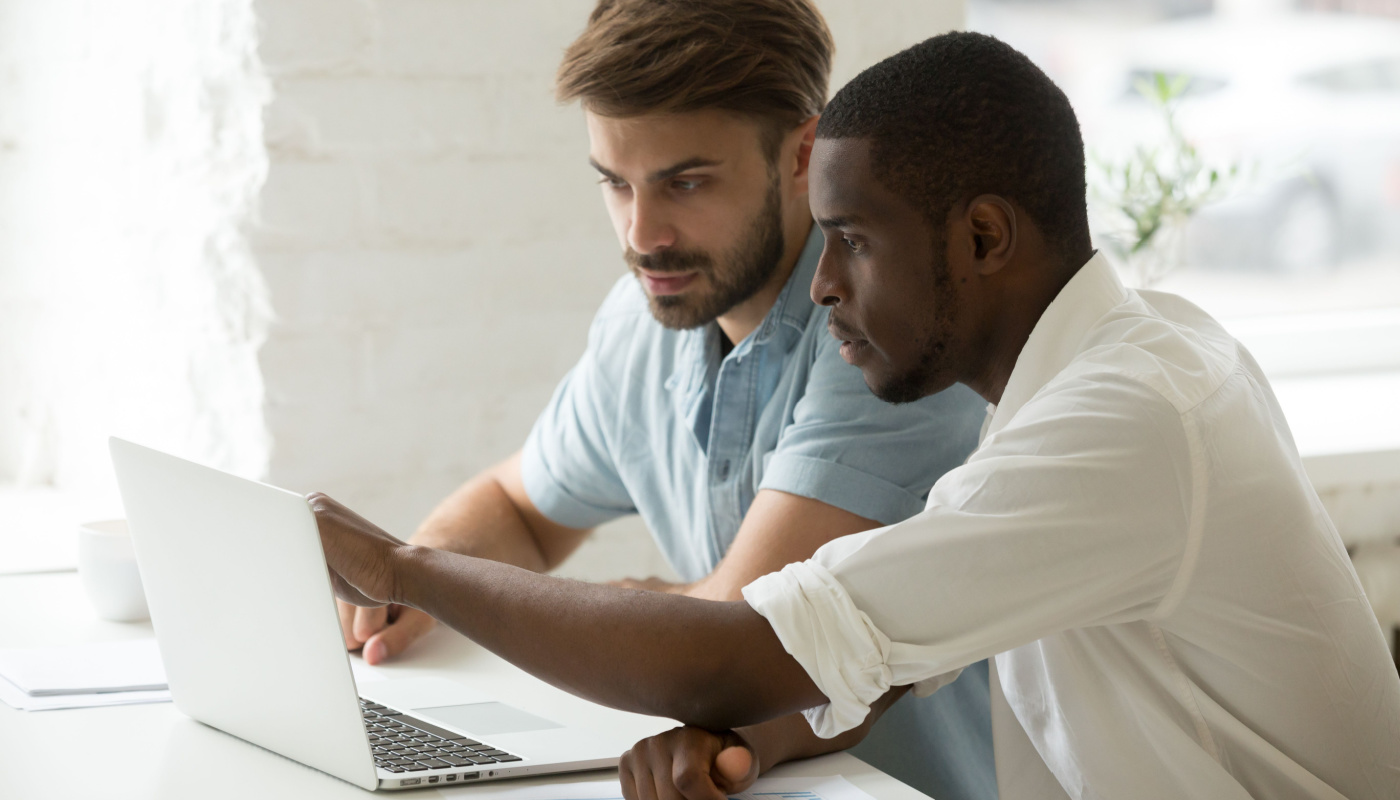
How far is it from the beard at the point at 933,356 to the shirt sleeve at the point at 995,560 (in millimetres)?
140

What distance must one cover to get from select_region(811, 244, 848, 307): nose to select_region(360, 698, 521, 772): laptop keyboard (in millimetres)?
387

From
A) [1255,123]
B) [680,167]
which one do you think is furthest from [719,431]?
[1255,123]

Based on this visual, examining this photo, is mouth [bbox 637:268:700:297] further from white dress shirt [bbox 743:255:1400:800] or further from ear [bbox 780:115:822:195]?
white dress shirt [bbox 743:255:1400:800]

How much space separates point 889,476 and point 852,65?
2.88 feet

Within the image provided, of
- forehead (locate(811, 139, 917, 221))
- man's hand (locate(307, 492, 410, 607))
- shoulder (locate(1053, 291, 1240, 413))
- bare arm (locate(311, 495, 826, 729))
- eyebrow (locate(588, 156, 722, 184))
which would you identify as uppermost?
eyebrow (locate(588, 156, 722, 184))

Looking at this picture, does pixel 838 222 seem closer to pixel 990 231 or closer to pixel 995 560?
pixel 990 231

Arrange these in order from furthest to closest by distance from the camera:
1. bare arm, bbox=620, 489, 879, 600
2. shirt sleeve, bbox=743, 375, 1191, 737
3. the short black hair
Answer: bare arm, bbox=620, 489, 879, 600 → the short black hair → shirt sleeve, bbox=743, 375, 1191, 737

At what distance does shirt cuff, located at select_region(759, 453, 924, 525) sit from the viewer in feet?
3.81

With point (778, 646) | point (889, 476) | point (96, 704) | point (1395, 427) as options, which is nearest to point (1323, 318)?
point (1395, 427)

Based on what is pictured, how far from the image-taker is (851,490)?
1162 mm

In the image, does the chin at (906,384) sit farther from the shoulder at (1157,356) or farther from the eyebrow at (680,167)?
the eyebrow at (680,167)

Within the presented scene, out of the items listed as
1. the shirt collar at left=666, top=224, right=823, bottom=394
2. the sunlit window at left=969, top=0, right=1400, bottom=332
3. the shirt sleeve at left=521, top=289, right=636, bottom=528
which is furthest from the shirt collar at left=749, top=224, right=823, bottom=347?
the sunlit window at left=969, top=0, right=1400, bottom=332

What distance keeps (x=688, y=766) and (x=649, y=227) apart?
2.04ft

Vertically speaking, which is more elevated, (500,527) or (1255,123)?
(1255,123)
